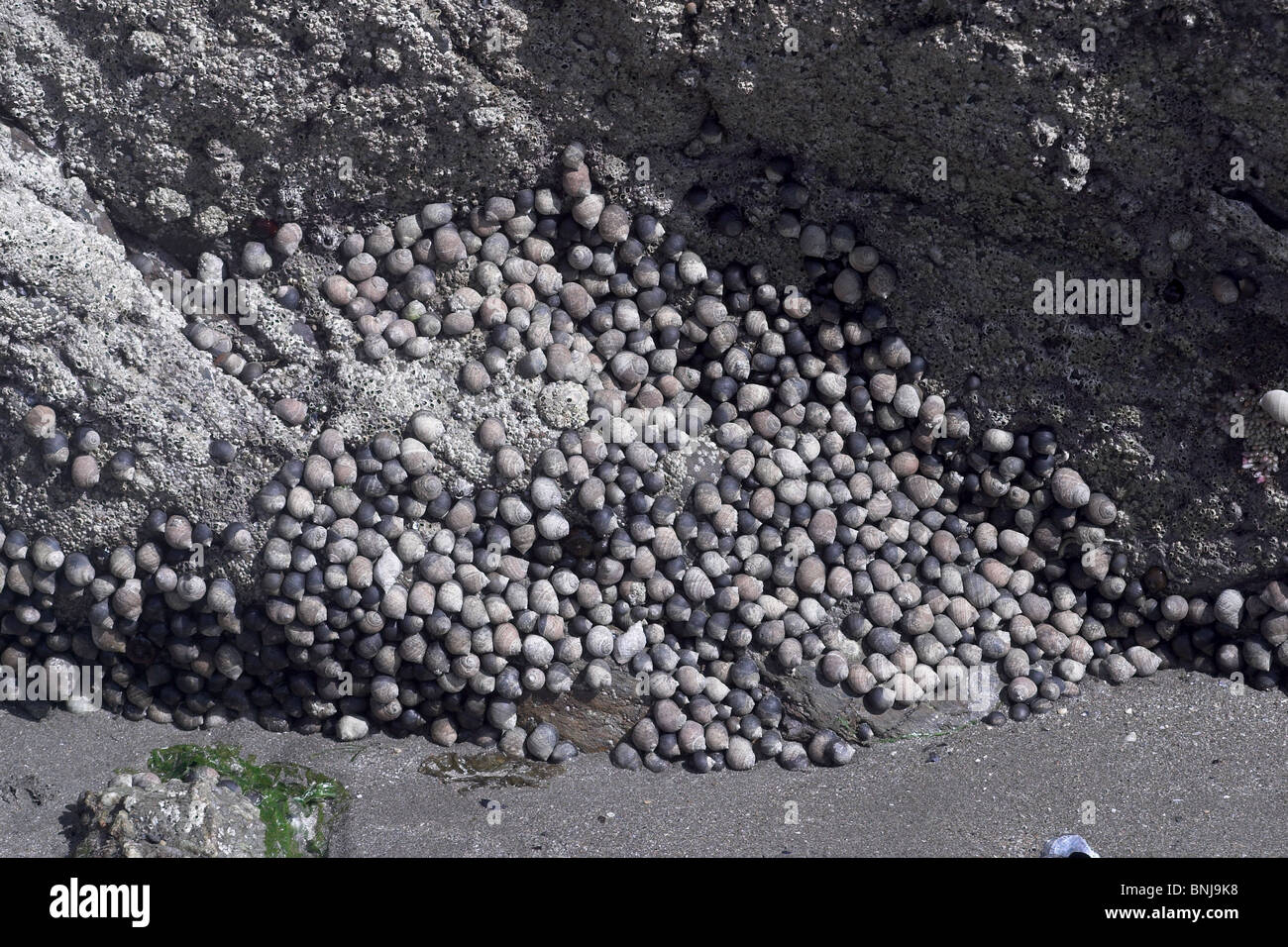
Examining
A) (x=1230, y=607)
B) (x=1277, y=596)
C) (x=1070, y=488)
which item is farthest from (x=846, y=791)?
(x=1277, y=596)

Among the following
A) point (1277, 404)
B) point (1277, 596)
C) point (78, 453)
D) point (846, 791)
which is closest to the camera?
point (1277, 404)

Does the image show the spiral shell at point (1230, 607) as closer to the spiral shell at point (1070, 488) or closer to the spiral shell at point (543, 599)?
the spiral shell at point (1070, 488)

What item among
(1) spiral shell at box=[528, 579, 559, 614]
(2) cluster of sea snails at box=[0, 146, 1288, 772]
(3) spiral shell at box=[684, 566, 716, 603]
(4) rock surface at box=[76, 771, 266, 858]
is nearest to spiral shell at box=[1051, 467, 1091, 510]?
(2) cluster of sea snails at box=[0, 146, 1288, 772]

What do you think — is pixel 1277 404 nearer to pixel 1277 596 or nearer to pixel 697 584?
pixel 1277 596

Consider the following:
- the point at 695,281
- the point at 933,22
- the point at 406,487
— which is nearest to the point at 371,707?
the point at 406,487

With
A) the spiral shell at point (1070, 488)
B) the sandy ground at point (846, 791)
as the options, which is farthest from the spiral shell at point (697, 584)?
the spiral shell at point (1070, 488)

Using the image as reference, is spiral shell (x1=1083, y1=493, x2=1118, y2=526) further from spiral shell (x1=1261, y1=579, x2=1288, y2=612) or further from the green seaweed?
the green seaweed
